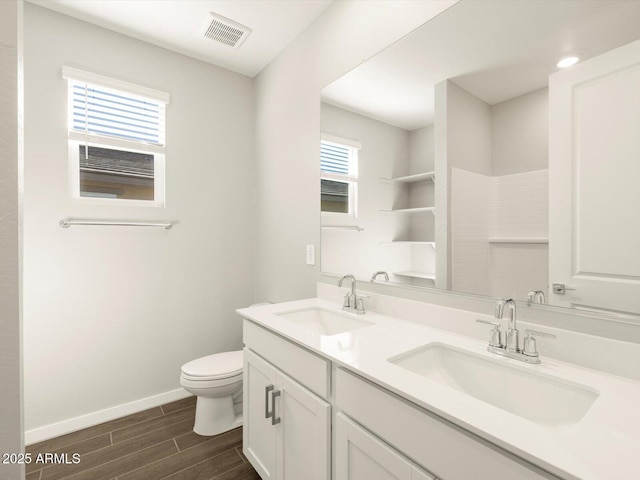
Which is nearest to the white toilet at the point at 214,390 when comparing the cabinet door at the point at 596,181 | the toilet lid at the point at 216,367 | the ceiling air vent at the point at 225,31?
the toilet lid at the point at 216,367

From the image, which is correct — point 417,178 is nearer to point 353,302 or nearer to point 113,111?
point 353,302

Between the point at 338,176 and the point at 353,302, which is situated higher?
the point at 338,176

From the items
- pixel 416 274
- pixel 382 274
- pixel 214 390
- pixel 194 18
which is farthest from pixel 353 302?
pixel 194 18

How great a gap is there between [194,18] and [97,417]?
107 inches

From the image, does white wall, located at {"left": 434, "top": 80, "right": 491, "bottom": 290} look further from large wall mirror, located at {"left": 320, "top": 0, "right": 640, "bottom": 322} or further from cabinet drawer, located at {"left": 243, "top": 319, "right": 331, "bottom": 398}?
cabinet drawer, located at {"left": 243, "top": 319, "right": 331, "bottom": 398}

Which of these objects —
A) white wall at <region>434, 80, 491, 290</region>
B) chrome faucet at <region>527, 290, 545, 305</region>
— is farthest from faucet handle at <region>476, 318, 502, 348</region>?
white wall at <region>434, 80, 491, 290</region>

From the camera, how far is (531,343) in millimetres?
914

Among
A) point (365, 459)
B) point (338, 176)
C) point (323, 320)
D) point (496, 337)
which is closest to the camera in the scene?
point (365, 459)

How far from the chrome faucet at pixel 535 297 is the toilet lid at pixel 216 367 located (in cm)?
164

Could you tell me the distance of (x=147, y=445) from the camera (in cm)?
182

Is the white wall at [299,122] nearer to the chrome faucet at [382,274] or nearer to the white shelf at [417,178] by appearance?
the chrome faucet at [382,274]

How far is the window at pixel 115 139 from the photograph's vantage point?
2016 millimetres

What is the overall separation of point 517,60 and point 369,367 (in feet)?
3.76

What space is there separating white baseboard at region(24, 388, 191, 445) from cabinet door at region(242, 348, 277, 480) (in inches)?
42.0
